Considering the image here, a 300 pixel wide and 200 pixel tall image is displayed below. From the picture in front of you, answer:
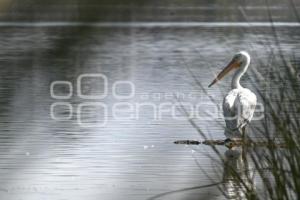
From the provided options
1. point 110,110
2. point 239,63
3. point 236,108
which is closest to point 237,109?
point 236,108

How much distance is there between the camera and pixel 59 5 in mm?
29109

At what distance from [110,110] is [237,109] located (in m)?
2.26

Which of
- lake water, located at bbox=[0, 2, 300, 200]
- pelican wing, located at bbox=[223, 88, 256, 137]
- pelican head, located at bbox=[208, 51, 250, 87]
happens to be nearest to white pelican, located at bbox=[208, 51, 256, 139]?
pelican wing, located at bbox=[223, 88, 256, 137]

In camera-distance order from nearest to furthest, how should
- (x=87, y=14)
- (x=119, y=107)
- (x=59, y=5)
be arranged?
(x=119, y=107), (x=87, y=14), (x=59, y=5)

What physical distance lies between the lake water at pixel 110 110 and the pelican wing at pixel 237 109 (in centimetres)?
27

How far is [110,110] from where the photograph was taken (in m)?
12.0

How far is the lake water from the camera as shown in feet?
26.9

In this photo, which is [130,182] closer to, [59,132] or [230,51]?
[59,132]

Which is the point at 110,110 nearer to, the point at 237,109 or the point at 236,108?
the point at 236,108

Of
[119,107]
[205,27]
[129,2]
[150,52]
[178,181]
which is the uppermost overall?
[178,181]

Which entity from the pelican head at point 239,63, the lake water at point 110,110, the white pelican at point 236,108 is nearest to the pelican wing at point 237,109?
the white pelican at point 236,108

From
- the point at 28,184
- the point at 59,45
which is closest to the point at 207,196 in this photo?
the point at 28,184

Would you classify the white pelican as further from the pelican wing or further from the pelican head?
the pelican head

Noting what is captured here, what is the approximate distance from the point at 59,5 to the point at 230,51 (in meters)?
11.6
